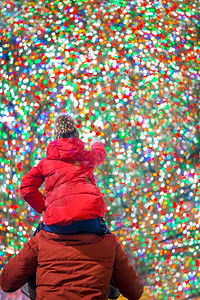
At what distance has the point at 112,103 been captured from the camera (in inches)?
50.2

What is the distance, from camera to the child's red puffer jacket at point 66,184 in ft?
3.57

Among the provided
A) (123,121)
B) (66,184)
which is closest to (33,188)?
(66,184)

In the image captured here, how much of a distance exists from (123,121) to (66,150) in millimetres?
236

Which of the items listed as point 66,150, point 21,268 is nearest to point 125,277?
point 21,268

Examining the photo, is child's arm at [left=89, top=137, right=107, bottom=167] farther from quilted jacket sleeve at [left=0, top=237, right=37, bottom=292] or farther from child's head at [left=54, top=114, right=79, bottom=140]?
quilted jacket sleeve at [left=0, top=237, right=37, bottom=292]

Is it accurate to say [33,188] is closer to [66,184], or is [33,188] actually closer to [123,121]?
[66,184]

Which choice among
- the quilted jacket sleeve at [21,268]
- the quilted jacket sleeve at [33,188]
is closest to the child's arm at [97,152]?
the quilted jacket sleeve at [33,188]

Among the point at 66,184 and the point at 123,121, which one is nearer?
the point at 66,184

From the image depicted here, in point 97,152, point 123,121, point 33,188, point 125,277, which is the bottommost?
point 125,277

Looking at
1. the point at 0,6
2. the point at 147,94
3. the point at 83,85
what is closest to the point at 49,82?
the point at 83,85

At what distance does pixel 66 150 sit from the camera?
3.77ft

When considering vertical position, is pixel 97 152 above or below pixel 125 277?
above

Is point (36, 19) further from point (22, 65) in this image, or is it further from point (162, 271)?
point (162, 271)

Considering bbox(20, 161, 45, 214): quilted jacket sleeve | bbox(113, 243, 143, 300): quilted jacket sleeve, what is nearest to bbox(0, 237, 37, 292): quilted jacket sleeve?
bbox(20, 161, 45, 214): quilted jacket sleeve
